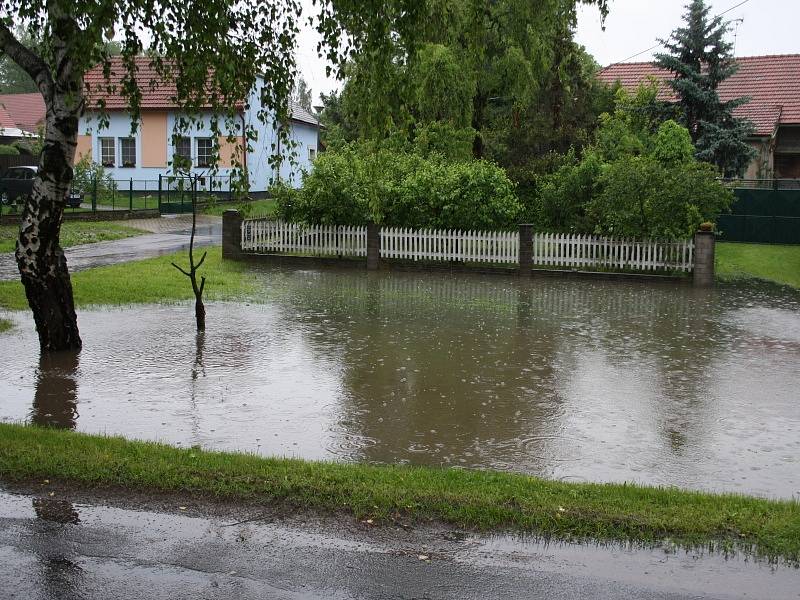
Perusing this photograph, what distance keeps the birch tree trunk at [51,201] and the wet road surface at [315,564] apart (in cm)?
593

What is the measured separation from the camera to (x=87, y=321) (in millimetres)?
15516

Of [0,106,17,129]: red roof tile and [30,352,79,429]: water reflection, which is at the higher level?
[0,106,17,129]: red roof tile

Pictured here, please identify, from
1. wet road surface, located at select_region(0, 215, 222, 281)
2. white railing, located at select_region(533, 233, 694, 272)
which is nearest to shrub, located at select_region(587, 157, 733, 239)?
white railing, located at select_region(533, 233, 694, 272)

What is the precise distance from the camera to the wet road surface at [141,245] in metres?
23.4

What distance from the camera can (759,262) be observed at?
27125 millimetres

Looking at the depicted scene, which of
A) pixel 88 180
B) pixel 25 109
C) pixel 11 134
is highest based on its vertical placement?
pixel 25 109

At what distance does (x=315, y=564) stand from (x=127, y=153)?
44710 mm

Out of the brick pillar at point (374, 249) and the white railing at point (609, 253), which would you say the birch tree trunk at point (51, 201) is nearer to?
the brick pillar at point (374, 249)

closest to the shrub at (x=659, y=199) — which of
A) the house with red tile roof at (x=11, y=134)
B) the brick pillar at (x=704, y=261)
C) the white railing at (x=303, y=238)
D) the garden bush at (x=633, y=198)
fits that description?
the garden bush at (x=633, y=198)

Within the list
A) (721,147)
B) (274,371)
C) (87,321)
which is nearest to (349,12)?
(274,371)

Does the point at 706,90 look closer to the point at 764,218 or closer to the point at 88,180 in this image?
the point at 764,218

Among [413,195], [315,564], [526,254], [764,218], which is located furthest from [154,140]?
[315,564]

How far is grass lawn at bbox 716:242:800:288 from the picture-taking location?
24.6 meters

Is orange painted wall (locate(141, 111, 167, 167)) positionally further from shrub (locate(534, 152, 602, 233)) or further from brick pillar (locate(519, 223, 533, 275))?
brick pillar (locate(519, 223, 533, 275))
